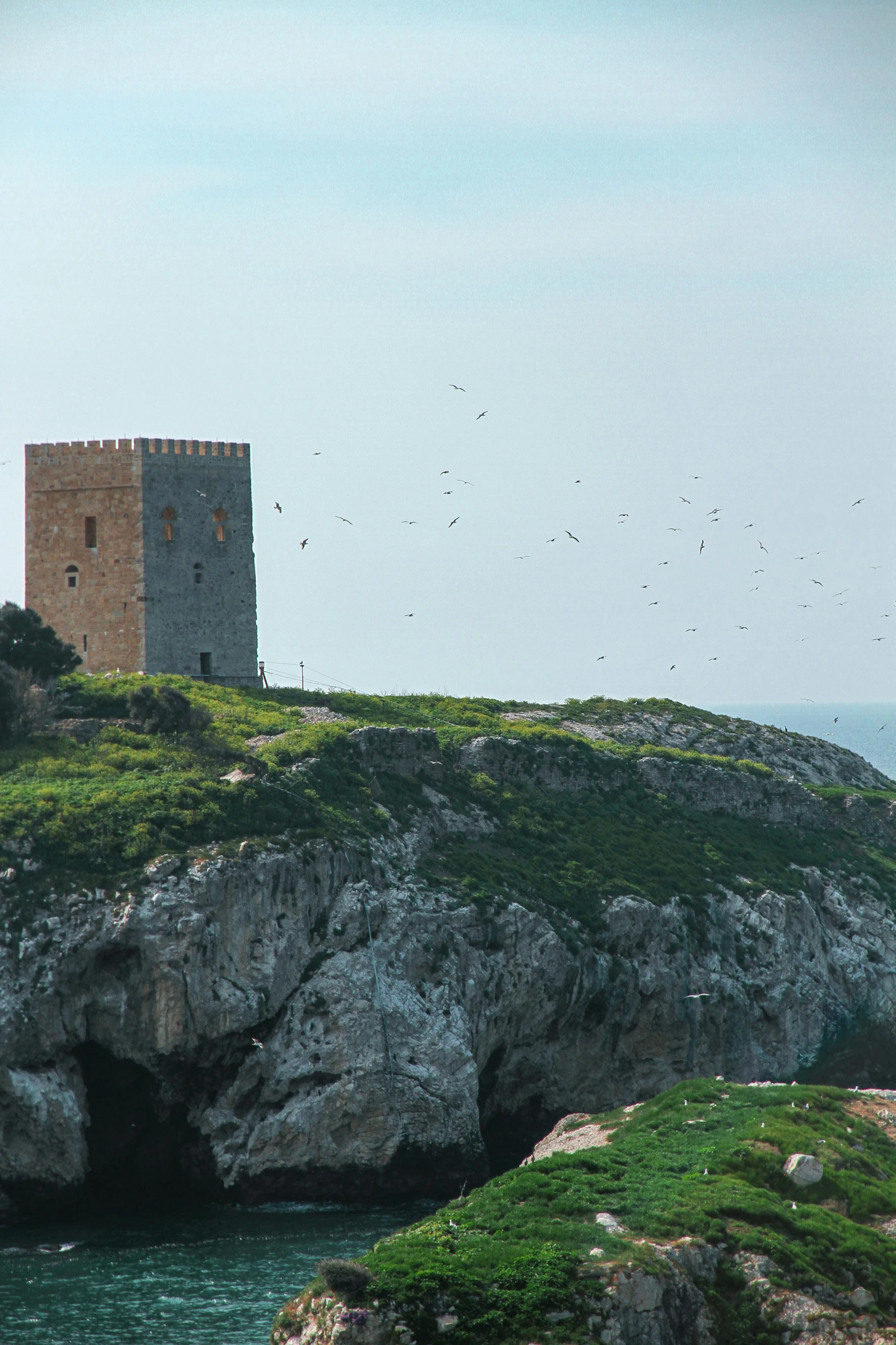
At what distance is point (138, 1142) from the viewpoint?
5981 cm

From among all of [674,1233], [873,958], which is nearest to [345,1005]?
[674,1233]

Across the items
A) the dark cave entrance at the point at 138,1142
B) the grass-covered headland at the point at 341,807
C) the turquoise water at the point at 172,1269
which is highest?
the grass-covered headland at the point at 341,807

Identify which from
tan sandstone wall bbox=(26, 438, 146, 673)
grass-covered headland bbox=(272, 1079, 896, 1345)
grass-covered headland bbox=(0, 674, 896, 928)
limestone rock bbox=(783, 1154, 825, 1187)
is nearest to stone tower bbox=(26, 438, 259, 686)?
tan sandstone wall bbox=(26, 438, 146, 673)

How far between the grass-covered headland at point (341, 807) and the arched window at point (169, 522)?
7.17 m

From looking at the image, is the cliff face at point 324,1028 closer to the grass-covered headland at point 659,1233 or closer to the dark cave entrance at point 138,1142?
the dark cave entrance at point 138,1142

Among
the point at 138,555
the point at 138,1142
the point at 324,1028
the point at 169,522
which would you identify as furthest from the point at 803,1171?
the point at 169,522

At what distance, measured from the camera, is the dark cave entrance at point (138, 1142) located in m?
59.0

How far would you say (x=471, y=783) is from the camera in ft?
257

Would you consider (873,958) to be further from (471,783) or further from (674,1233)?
(674,1233)

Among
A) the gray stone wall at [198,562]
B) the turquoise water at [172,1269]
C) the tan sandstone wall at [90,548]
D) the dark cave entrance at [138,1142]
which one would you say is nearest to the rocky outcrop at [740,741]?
the gray stone wall at [198,562]

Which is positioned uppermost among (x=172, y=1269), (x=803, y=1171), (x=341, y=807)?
(x=341, y=807)

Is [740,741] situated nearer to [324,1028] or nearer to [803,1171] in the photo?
[324,1028]

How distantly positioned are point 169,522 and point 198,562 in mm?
2354

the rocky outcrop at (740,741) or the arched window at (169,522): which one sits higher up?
the arched window at (169,522)
